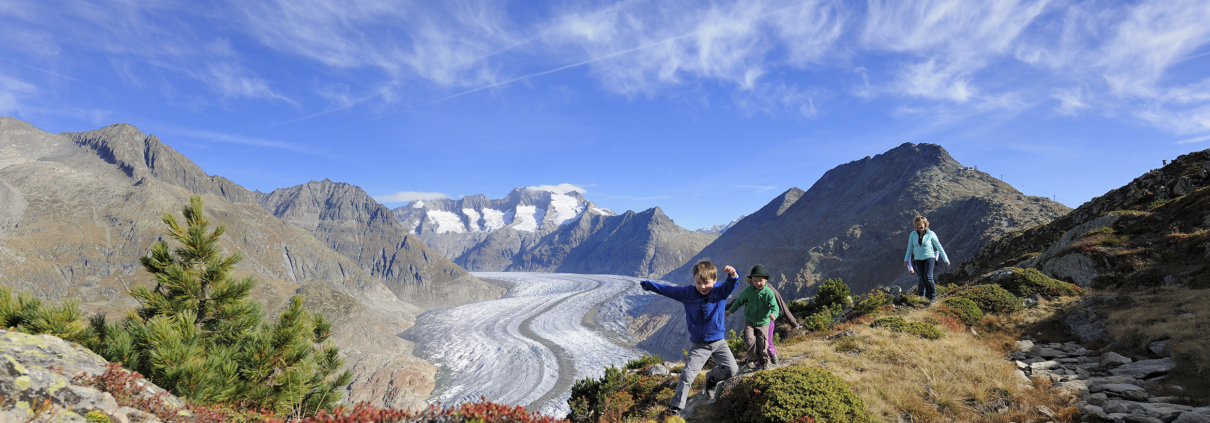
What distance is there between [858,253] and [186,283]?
10807 centimetres

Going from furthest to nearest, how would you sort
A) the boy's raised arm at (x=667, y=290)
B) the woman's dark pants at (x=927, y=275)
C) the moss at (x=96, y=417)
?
1. the woman's dark pants at (x=927, y=275)
2. the boy's raised arm at (x=667, y=290)
3. the moss at (x=96, y=417)

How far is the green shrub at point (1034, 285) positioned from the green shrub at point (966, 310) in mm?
3052

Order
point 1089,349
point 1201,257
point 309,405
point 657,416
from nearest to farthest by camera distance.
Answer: point 657,416, point 309,405, point 1089,349, point 1201,257

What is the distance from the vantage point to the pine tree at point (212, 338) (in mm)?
7082

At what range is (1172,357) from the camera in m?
8.27

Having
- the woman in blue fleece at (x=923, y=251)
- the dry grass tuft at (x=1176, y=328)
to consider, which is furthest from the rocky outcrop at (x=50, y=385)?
the woman in blue fleece at (x=923, y=251)

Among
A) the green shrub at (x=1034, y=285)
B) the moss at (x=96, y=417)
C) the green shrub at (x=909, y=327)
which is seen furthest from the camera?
the green shrub at (x=1034, y=285)

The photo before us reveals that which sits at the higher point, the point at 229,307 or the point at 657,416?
the point at 229,307

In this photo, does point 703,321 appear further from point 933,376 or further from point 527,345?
point 527,345

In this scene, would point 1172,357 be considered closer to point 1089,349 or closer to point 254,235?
point 1089,349

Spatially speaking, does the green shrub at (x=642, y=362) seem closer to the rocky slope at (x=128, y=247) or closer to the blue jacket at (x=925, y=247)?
the blue jacket at (x=925, y=247)

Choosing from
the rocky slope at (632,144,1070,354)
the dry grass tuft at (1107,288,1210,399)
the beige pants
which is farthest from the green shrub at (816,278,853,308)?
the rocky slope at (632,144,1070,354)

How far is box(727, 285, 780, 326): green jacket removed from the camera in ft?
28.9

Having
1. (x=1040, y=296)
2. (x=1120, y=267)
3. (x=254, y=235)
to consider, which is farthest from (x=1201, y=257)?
(x=254, y=235)
